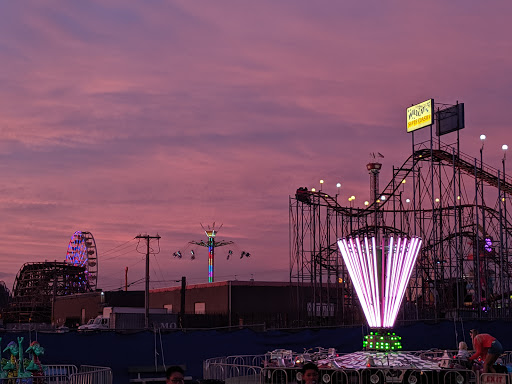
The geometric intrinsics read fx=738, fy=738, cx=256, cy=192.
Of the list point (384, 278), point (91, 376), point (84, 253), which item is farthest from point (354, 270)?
point (84, 253)

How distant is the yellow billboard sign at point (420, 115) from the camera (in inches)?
1666

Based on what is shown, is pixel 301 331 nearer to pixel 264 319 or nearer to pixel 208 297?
pixel 264 319

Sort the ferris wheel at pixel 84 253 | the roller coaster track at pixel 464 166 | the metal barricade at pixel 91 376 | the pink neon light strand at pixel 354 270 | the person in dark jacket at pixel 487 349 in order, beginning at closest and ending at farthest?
the metal barricade at pixel 91 376, the person in dark jacket at pixel 487 349, the pink neon light strand at pixel 354 270, the roller coaster track at pixel 464 166, the ferris wheel at pixel 84 253

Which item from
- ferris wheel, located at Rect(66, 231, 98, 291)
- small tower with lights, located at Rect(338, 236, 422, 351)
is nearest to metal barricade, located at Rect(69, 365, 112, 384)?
small tower with lights, located at Rect(338, 236, 422, 351)

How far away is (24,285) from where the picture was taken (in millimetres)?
105688

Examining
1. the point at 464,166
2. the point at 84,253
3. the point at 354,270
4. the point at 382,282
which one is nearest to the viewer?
the point at 382,282

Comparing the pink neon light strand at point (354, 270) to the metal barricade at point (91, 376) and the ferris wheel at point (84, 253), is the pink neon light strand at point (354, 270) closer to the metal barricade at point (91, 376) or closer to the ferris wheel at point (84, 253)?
the metal barricade at point (91, 376)

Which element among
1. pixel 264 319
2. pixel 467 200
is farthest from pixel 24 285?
pixel 467 200

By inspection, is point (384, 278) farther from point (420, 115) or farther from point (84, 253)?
point (84, 253)

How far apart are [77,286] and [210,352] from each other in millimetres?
76763

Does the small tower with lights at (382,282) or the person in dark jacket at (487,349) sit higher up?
the small tower with lights at (382,282)

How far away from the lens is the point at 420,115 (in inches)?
1703

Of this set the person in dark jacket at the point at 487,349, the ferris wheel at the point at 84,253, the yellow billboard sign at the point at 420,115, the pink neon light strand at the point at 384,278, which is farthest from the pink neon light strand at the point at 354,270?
the ferris wheel at the point at 84,253

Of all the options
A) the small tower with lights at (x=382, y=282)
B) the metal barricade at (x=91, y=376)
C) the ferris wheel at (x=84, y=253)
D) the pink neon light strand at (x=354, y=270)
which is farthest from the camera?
the ferris wheel at (x=84, y=253)
